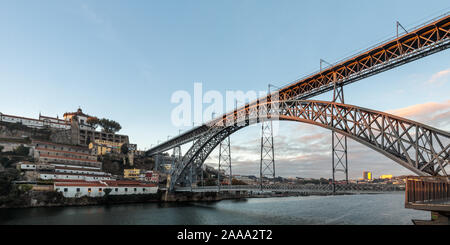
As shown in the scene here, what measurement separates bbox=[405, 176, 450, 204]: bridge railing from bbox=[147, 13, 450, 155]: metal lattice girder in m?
8.57

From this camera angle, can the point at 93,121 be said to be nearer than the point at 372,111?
No

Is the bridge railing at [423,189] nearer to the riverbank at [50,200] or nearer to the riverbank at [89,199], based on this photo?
the riverbank at [89,199]

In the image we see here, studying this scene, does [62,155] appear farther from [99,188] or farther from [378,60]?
[378,60]

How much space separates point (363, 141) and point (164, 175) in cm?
5979

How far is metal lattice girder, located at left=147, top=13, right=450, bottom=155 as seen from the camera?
1833 cm

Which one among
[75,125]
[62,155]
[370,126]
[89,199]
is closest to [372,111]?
[370,126]

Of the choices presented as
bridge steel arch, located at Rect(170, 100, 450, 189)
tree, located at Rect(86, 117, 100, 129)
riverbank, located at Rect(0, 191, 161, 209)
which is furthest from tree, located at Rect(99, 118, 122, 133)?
bridge steel arch, located at Rect(170, 100, 450, 189)

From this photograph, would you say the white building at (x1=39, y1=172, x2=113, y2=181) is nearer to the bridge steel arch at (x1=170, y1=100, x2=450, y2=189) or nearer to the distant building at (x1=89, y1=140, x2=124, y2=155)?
the distant building at (x1=89, y1=140, x2=124, y2=155)

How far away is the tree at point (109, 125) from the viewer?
91062 millimetres

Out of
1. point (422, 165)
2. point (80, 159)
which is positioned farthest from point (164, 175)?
point (422, 165)

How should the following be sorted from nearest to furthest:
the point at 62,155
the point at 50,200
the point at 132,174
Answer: the point at 50,200
the point at 62,155
the point at 132,174

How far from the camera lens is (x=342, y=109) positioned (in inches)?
870

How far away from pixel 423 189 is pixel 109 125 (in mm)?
90453

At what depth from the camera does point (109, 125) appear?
92.0 metres
